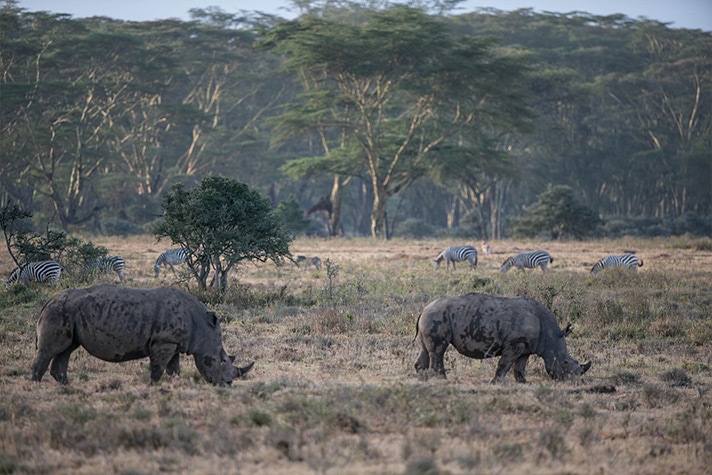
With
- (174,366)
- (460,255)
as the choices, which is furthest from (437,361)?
(460,255)

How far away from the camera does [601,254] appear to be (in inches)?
1230

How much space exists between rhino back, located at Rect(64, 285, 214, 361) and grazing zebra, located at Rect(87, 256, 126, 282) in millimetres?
10355

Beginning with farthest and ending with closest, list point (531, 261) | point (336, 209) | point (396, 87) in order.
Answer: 1. point (336, 209)
2. point (396, 87)
3. point (531, 261)

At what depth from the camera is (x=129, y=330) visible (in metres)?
9.45

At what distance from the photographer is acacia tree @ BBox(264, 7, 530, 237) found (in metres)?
39.3

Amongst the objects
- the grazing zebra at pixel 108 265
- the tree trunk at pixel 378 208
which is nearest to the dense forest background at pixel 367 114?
the tree trunk at pixel 378 208

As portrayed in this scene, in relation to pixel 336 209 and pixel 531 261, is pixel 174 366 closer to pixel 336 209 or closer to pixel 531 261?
pixel 531 261

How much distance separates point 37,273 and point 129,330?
10.1m

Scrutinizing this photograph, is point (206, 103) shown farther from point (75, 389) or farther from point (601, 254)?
point (75, 389)

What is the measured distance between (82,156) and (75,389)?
38.5m

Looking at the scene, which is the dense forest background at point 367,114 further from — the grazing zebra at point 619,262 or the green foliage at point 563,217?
the grazing zebra at point 619,262

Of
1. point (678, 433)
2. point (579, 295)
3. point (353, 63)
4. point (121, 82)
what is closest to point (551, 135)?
point (353, 63)

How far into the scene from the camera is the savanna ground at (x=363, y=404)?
274 inches

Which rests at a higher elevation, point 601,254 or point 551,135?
point 551,135
